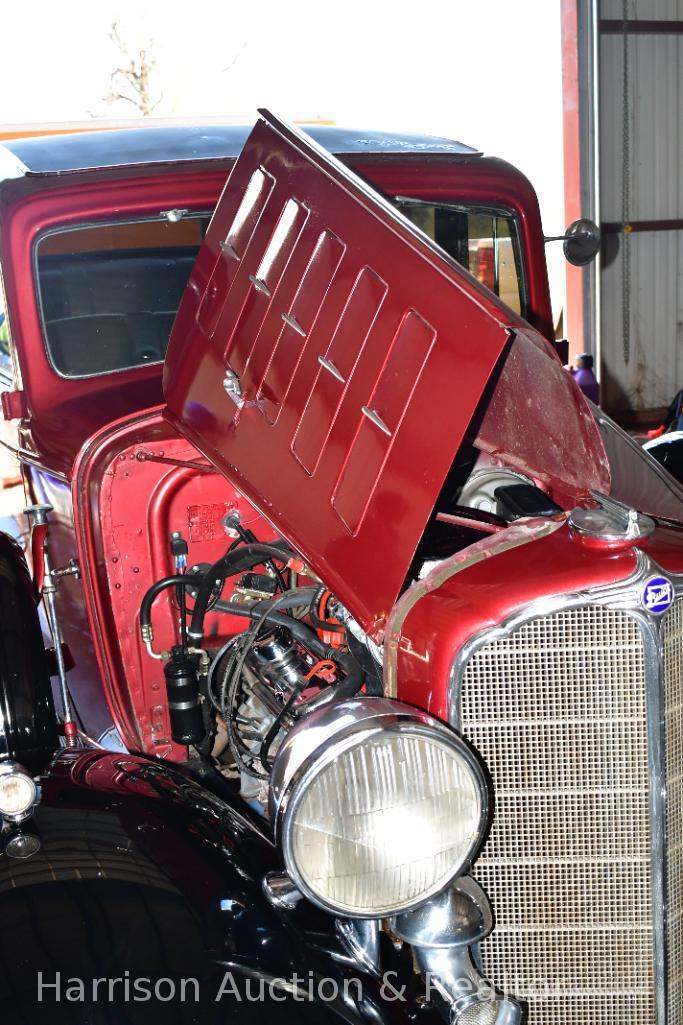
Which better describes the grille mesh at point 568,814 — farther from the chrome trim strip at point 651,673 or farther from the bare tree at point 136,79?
the bare tree at point 136,79

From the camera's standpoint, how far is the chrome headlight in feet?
4.95

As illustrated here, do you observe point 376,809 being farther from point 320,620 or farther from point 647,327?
point 647,327

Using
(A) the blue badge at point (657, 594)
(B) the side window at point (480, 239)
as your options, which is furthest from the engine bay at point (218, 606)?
(B) the side window at point (480, 239)

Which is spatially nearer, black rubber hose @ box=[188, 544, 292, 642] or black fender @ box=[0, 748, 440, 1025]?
black fender @ box=[0, 748, 440, 1025]

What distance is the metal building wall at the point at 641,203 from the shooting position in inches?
417

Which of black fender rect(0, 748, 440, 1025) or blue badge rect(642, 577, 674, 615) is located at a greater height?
blue badge rect(642, 577, 674, 615)

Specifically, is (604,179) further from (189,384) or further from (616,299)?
(189,384)

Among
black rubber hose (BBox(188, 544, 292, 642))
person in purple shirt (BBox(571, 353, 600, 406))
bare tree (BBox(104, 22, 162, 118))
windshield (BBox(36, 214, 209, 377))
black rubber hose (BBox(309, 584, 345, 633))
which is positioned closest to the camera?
black rubber hose (BBox(309, 584, 345, 633))

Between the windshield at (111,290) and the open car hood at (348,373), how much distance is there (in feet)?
2.02

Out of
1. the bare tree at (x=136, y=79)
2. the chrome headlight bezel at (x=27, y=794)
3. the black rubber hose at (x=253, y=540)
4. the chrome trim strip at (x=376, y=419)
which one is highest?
the bare tree at (x=136, y=79)

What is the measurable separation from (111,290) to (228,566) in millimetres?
992

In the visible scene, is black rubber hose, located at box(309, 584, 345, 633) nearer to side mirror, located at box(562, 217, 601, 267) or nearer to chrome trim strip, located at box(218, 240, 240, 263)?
chrome trim strip, located at box(218, 240, 240, 263)

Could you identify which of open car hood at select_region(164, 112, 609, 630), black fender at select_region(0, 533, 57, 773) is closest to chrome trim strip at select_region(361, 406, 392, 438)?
open car hood at select_region(164, 112, 609, 630)

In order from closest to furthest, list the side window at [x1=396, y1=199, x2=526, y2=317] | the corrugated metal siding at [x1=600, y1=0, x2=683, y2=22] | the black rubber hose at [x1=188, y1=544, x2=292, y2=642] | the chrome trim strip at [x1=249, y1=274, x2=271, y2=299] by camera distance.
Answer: the chrome trim strip at [x1=249, y1=274, x2=271, y2=299] → the black rubber hose at [x1=188, y1=544, x2=292, y2=642] → the side window at [x1=396, y1=199, x2=526, y2=317] → the corrugated metal siding at [x1=600, y1=0, x2=683, y2=22]
